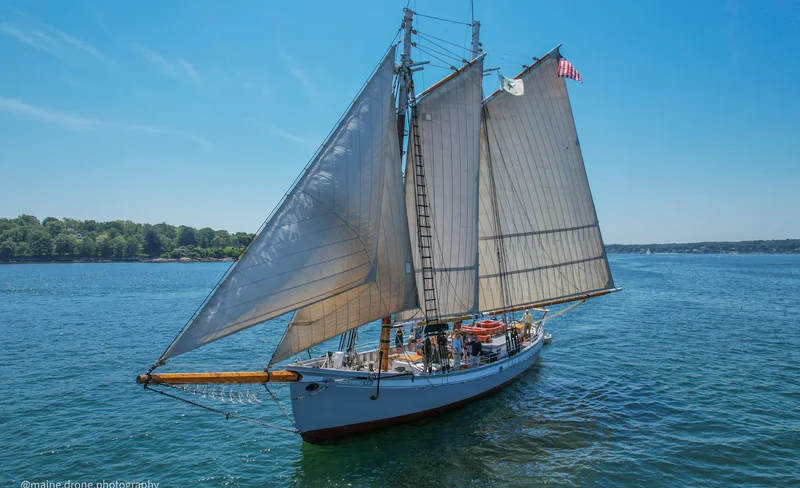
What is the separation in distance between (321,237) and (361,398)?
701cm

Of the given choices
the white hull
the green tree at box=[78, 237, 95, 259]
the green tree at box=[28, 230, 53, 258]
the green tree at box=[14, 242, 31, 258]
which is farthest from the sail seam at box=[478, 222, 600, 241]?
the green tree at box=[78, 237, 95, 259]

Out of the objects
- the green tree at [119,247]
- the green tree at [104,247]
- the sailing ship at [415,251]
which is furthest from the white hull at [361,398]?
the green tree at [119,247]

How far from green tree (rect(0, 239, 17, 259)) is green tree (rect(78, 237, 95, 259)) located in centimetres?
1932

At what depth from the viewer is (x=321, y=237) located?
1412cm

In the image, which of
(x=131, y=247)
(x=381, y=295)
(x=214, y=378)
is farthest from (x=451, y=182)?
(x=131, y=247)

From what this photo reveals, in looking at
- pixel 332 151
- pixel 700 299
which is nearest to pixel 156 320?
pixel 332 151

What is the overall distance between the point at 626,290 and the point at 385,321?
230 ft

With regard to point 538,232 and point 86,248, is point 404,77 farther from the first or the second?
point 86,248

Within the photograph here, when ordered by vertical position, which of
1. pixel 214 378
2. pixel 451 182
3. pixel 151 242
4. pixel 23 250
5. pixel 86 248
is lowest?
pixel 214 378

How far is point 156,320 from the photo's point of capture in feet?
154

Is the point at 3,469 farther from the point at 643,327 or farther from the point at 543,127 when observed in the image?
the point at 643,327

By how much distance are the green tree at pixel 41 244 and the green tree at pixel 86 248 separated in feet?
30.5

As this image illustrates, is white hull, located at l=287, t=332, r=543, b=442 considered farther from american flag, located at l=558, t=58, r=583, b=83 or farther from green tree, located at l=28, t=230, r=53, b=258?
green tree, located at l=28, t=230, r=53, b=258

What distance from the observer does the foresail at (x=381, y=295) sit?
15.9 m
